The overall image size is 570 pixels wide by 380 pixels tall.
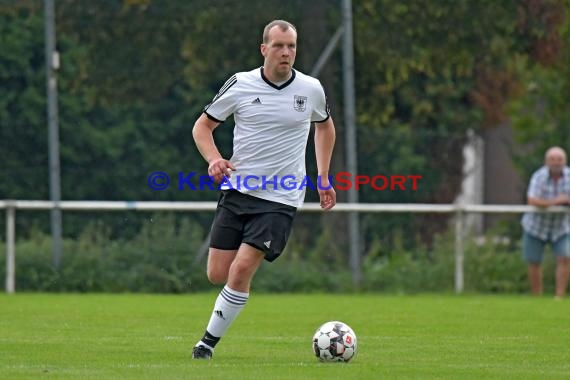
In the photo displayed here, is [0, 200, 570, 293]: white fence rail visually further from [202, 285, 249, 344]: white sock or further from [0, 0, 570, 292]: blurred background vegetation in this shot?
[202, 285, 249, 344]: white sock

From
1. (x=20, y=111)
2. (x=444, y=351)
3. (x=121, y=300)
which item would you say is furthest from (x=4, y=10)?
(x=444, y=351)

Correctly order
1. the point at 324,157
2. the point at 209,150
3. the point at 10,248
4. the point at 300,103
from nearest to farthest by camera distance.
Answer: the point at 209,150 < the point at 300,103 < the point at 324,157 < the point at 10,248

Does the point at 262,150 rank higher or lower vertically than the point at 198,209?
higher

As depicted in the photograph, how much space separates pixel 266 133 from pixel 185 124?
950 centimetres

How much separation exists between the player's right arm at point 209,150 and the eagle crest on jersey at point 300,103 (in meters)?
0.51

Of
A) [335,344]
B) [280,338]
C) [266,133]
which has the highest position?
[266,133]

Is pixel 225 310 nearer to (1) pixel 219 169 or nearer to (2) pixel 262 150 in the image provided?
(1) pixel 219 169

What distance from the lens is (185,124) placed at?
59.6ft

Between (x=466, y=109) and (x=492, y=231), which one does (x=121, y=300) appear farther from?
(x=466, y=109)

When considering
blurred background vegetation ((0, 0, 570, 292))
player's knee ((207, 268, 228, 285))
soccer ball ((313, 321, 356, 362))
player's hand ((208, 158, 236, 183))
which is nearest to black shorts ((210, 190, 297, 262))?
player's knee ((207, 268, 228, 285))

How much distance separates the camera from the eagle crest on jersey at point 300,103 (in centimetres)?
880

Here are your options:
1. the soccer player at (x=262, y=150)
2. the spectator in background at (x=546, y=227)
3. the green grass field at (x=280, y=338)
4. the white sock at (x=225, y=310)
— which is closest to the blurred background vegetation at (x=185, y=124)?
the spectator in background at (x=546, y=227)

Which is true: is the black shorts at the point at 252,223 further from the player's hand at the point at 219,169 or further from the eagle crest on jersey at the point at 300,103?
the eagle crest on jersey at the point at 300,103

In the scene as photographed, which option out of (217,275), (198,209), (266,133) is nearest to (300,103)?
(266,133)
